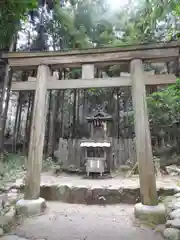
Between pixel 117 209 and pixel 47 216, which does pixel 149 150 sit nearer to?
pixel 117 209

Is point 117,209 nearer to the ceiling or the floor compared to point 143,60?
nearer to the floor

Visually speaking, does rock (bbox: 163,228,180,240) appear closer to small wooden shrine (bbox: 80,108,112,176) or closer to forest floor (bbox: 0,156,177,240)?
forest floor (bbox: 0,156,177,240)

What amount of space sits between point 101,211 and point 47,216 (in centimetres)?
124

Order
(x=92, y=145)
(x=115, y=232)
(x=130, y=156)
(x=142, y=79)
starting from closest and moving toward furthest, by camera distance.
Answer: (x=115, y=232)
(x=142, y=79)
(x=92, y=145)
(x=130, y=156)

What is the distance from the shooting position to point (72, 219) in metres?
3.57

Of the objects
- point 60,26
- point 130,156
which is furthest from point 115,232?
point 60,26

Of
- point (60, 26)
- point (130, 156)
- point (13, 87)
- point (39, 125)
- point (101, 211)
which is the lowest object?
point (101, 211)

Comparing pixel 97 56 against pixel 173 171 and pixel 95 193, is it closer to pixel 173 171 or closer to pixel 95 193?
pixel 95 193

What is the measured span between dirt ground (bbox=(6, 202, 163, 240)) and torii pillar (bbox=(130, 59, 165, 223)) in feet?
1.00

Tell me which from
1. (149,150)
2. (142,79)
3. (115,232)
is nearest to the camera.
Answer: (115,232)

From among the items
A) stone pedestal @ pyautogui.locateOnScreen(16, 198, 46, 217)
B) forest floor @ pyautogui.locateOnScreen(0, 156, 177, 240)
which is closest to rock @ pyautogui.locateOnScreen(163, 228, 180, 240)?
forest floor @ pyautogui.locateOnScreen(0, 156, 177, 240)

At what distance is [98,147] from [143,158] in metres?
3.99

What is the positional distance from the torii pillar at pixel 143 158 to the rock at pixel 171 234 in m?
0.48

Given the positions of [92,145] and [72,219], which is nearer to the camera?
[72,219]
